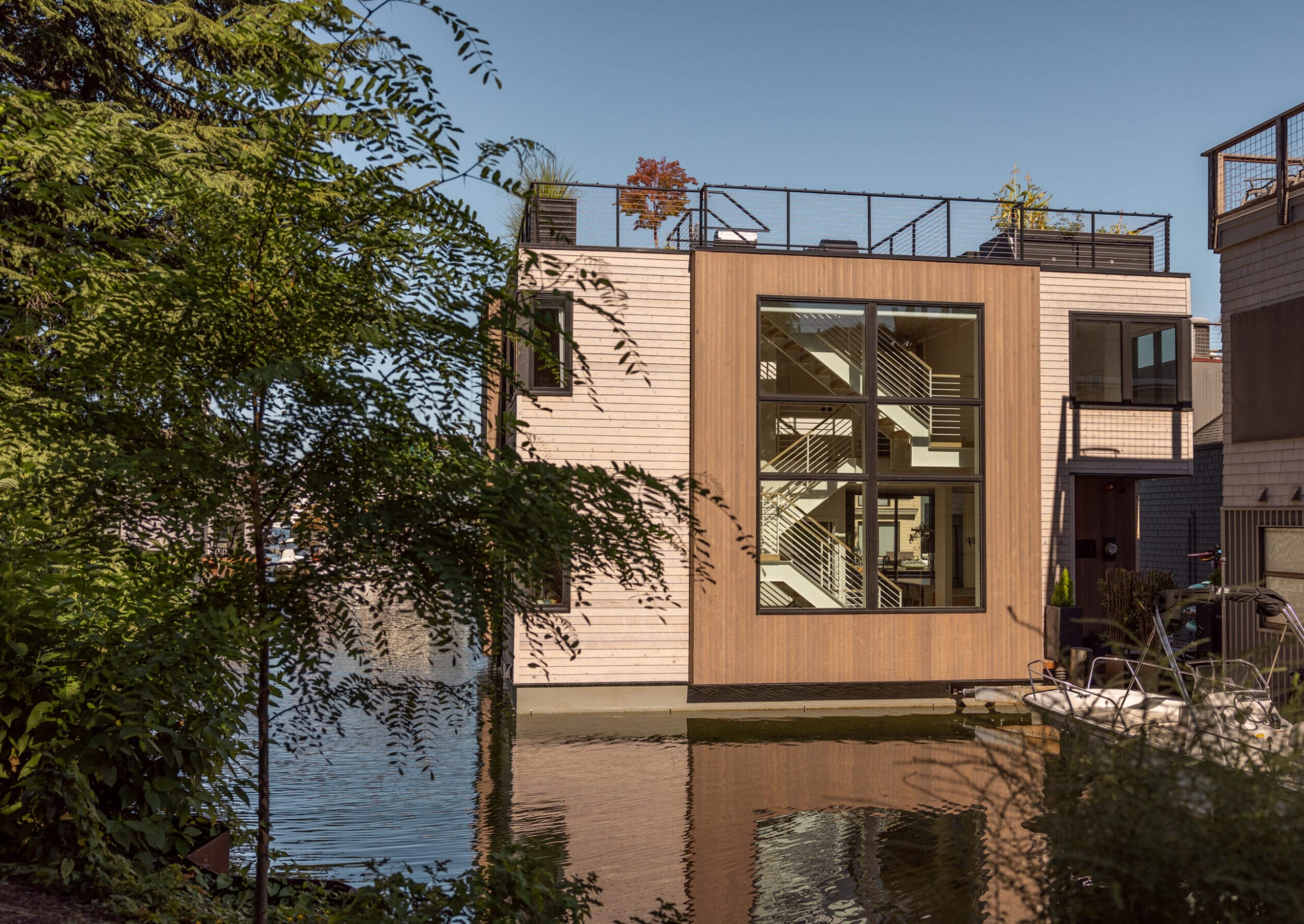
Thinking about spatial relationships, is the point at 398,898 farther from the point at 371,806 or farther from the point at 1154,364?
the point at 1154,364

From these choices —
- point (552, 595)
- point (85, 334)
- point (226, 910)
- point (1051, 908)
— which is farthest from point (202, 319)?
point (1051, 908)

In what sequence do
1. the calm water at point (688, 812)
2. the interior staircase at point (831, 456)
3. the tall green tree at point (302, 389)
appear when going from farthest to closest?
the interior staircase at point (831, 456), the calm water at point (688, 812), the tall green tree at point (302, 389)

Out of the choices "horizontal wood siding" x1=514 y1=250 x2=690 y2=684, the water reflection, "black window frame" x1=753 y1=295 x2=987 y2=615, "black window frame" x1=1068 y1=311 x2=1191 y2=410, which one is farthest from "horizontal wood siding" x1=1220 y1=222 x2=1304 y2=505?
the water reflection

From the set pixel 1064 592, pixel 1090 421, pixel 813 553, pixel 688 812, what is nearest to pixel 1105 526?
pixel 1090 421

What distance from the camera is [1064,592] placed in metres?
14.6

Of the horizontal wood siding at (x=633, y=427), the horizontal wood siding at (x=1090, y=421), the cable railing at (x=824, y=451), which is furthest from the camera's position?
the horizontal wood siding at (x=1090, y=421)

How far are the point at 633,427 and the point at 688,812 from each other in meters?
6.09

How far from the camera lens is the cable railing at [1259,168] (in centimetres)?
1117

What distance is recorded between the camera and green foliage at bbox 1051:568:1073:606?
14617 millimetres

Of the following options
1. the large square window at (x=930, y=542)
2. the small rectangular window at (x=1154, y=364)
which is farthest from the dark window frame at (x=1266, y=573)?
the small rectangular window at (x=1154, y=364)

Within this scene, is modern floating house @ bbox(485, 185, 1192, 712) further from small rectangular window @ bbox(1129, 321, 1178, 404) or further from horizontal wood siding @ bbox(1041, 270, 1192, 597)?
small rectangular window @ bbox(1129, 321, 1178, 404)

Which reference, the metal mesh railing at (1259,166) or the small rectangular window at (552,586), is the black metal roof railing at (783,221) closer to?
the metal mesh railing at (1259,166)

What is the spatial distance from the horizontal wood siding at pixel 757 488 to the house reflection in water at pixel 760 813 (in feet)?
2.87

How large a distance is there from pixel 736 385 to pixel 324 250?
10.2 m
